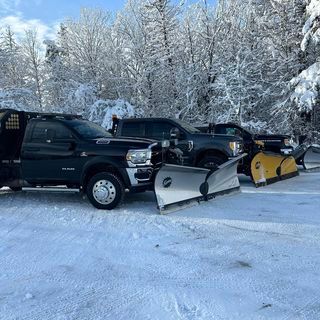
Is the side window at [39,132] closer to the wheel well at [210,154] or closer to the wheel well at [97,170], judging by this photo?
the wheel well at [97,170]

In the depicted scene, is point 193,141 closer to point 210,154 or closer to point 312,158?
point 210,154

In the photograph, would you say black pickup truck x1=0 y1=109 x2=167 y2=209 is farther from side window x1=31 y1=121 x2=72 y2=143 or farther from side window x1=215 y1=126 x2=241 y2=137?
side window x1=215 y1=126 x2=241 y2=137

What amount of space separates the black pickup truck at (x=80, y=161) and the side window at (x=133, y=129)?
2.38 metres

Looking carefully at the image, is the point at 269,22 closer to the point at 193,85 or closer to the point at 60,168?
the point at 193,85

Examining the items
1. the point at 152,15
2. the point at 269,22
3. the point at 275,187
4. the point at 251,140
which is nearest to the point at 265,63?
the point at 269,22

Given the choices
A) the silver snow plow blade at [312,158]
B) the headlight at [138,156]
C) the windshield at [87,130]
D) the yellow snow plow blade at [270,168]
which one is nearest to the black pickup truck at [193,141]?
the yellow snow plow blade at [270,168]

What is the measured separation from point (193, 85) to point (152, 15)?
561 cm

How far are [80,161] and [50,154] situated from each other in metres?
0.74

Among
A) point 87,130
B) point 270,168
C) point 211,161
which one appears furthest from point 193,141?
point 87,130

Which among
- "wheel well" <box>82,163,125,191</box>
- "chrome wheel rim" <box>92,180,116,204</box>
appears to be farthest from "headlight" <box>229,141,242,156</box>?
"chrome wheel rim" <box>92,180,116,204</box>

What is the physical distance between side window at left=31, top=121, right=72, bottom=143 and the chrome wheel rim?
1.28 meters

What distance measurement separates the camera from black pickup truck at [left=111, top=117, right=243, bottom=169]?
1090 centimetres

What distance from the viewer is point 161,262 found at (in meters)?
5.26

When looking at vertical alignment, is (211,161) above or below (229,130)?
below
